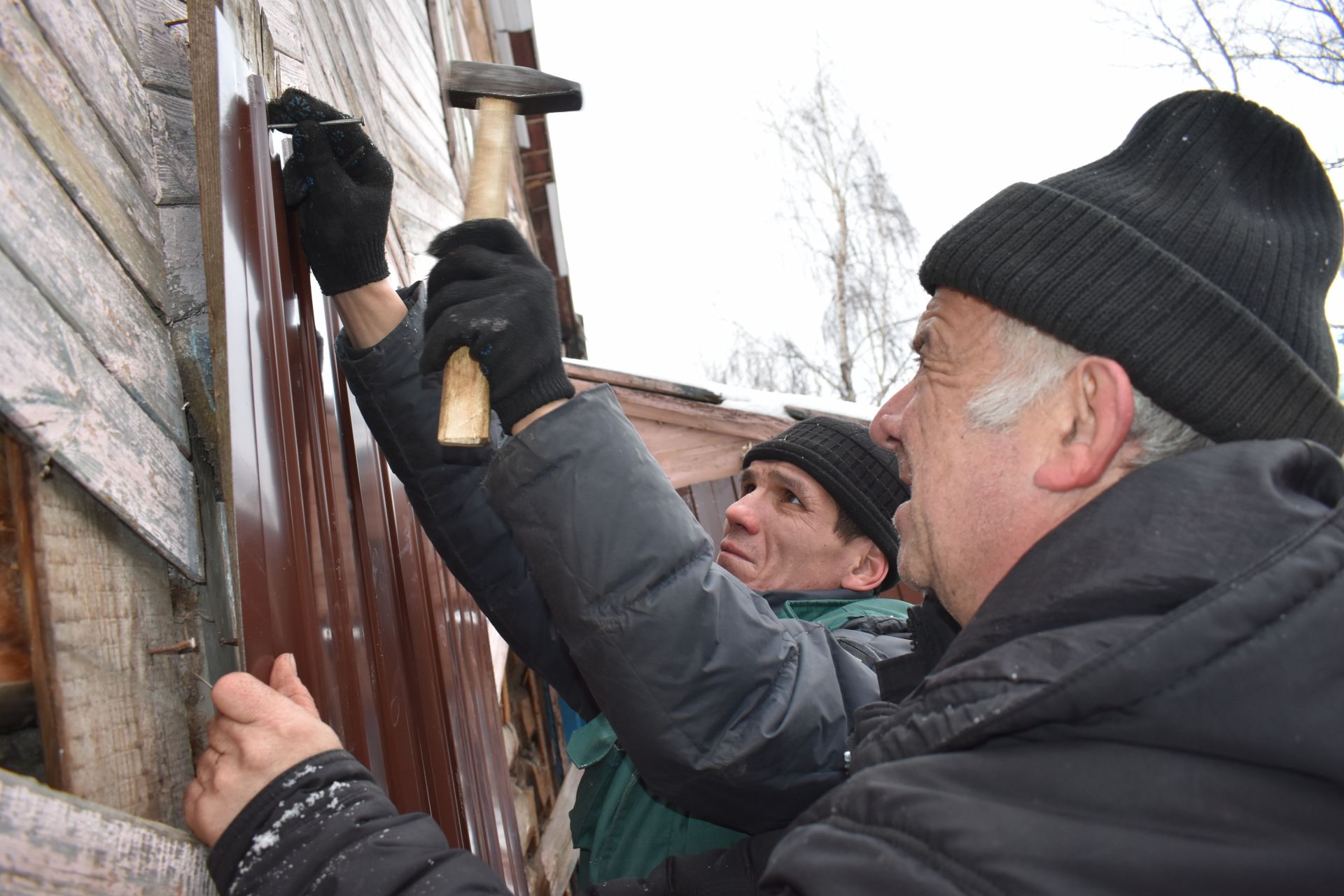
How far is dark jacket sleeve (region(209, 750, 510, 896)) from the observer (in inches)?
40.8

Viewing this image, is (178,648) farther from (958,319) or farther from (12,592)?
(958,319)

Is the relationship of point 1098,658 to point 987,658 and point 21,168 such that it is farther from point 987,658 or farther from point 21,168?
point 21,168

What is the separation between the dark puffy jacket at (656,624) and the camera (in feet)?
4.50

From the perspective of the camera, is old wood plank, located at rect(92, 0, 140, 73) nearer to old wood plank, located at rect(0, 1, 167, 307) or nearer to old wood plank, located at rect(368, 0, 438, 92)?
old wood plank, located at rect(0, 1, 167, 307)

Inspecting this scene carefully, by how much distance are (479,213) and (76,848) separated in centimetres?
105

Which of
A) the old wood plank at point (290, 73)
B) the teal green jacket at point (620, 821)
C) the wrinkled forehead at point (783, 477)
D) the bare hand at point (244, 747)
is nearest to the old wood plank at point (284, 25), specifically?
the old wood plank at point (290, 73)

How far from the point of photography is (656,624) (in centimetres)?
138

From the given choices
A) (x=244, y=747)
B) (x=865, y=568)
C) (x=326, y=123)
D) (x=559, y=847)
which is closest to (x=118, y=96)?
(x=326, y=123)

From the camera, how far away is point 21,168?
3.21 ft

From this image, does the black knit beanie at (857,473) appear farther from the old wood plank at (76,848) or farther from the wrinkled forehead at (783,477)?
the old wood plank at (76,848)

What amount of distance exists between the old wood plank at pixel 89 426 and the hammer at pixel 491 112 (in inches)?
16.0

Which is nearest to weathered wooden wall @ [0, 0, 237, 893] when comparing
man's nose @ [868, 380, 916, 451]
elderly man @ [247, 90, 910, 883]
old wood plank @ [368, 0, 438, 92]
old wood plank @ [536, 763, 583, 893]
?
elderly man @ [247, 90, 910, 883]

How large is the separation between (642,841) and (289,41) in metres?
1.78

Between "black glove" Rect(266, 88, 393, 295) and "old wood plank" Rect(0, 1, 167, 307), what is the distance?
28 centimetres
